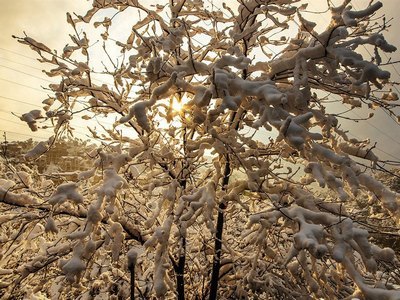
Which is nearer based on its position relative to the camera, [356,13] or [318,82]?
[356,13]

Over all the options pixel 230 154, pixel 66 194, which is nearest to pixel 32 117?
pixel 66 194

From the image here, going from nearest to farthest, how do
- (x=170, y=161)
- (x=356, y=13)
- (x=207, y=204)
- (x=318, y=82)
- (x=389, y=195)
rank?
1. (x=356, y=13)
2. (x=389, y=195)
3. (x=207, y=204)
4. (x=318, y=82)
5. (x=170, y=161)

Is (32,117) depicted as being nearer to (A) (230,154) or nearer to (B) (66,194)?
(B) (66,194)

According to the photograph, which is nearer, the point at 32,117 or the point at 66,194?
the point at 66,194

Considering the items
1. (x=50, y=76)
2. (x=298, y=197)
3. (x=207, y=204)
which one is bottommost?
(x=207, y=204)

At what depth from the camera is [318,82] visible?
271 cm

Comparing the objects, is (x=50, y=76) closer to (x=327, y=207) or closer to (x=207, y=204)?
(x=207, y=204)

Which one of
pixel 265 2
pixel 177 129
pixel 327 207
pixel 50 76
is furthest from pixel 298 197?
pixel 50 76

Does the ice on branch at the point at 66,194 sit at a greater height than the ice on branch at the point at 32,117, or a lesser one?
lesser

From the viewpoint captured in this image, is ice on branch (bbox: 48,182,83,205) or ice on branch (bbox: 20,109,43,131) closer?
ice on branch (bbox: 48,182,83,205)

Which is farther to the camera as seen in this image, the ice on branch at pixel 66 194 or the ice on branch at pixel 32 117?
the ice on branch at pixel 32 117

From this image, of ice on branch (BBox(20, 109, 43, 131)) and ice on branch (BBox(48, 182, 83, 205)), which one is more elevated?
ice on branch (BBox(20, 109, 43, 131))

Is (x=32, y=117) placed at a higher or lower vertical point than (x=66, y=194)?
higher

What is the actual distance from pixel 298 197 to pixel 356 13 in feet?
4.97
